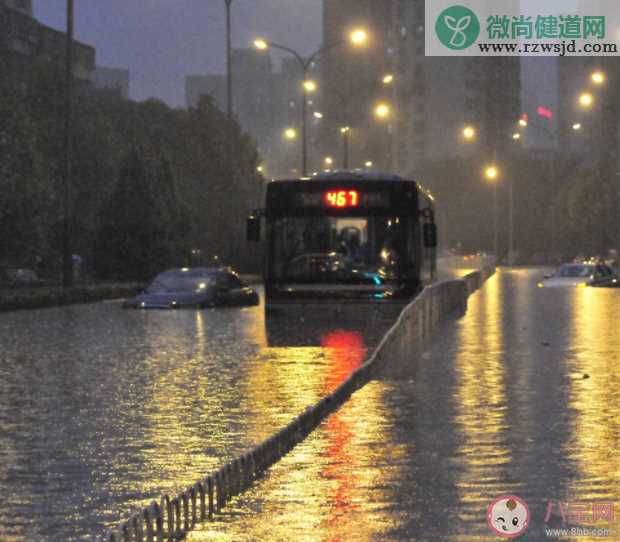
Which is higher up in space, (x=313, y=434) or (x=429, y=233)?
(x=429, y=233)

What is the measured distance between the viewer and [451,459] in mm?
13422

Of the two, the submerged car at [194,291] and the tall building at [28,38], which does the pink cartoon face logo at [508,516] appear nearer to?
the submerged car at [194,291]

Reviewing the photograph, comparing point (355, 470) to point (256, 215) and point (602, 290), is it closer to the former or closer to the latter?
point (256, 215)

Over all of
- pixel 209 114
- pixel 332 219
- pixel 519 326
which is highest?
pixel 209 114

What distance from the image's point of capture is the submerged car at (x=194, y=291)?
46844mm

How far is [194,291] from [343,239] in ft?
37.2

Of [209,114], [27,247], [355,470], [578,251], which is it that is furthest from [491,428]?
[578,251]

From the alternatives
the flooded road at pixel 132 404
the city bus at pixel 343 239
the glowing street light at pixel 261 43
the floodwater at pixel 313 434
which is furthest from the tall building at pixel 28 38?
the floodwater at pixel 313 434

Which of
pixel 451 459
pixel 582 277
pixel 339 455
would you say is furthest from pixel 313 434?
pixel 582 277

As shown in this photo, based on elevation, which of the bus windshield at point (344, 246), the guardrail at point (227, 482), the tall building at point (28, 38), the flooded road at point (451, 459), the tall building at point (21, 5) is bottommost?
the flooded road at point (451, 459)

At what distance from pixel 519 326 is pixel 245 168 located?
53.5 m

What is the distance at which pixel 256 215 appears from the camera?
35.5m

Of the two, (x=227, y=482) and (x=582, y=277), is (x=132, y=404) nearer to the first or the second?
(x=227, y=482)

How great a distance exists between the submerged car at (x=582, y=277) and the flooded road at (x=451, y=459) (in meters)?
39.2
